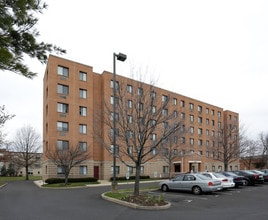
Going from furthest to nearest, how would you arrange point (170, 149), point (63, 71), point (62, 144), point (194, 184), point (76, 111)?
point (76, 111) → point (63, 71) → point (62, 144) → point (170, 149) → point (194, 184)

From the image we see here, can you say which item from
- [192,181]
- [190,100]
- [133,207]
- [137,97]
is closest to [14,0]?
[133,207]

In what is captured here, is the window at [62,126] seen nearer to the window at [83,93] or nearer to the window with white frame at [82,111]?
the window with white frame at [82,111]

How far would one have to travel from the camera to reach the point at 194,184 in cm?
1962

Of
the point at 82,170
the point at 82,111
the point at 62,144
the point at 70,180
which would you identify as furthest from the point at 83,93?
the point at 70,180

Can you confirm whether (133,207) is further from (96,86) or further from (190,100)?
(190,100)

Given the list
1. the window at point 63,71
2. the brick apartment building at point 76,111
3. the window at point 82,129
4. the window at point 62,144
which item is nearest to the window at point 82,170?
the brick apartment building at point 76,111

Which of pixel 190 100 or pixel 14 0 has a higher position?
pixel 190 100

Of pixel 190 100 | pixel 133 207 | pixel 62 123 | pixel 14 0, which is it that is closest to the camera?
pixel 14 0

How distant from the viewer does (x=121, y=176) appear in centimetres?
4300

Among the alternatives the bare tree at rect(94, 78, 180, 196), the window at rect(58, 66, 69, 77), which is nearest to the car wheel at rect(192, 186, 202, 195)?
the bare tree at rect(94, 78, 180, 196)

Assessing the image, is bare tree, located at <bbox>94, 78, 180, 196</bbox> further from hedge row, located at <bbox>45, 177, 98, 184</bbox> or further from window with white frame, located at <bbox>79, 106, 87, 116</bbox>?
window with white frame, located at <bbox>79, 106, 87, 116</bbox>

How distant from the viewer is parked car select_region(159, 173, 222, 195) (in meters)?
19.1

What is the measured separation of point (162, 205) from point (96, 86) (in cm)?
3226

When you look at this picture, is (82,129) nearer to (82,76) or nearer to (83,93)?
(83,93)
